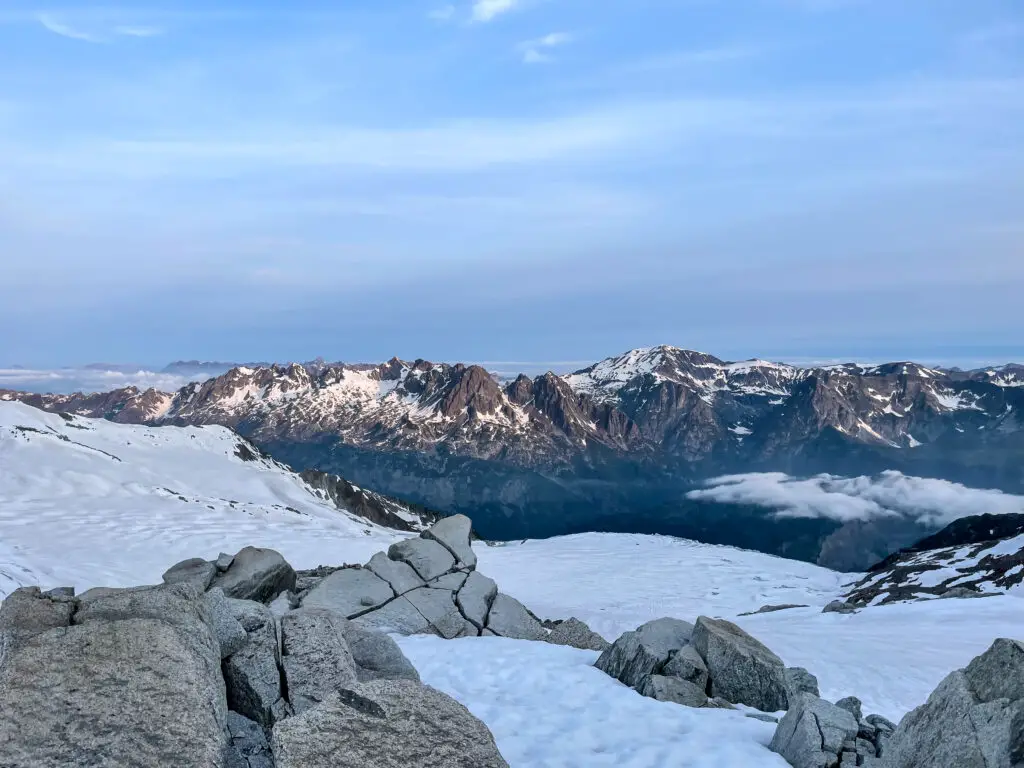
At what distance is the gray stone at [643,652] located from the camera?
18000 mm

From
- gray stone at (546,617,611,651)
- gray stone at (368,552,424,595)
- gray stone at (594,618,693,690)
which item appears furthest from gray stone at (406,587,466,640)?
gray stone at (594,618,693,690)

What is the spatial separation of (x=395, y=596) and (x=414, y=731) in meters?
22.0

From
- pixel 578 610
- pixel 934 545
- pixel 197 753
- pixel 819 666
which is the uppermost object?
pixel 197 753

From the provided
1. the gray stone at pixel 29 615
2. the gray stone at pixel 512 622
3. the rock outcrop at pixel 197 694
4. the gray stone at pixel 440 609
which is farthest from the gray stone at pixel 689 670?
the gray stone at pixel 29 615

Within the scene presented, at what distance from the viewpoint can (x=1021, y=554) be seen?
73438 mm

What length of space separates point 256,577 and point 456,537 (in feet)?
33.9

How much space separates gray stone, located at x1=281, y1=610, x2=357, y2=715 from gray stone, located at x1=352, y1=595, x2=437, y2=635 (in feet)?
46.8

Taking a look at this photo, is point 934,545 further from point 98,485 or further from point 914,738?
point 914,738

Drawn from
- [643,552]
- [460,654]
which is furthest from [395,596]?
[643,552]

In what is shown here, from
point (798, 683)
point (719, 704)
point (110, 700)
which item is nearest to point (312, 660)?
point (110, 700)

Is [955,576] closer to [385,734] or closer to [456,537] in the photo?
[456,537]

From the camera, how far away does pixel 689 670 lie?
17781 millimetres

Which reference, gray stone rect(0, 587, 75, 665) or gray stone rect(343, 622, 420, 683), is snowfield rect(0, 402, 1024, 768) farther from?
gray stone rect(0, 587, 75, 665)

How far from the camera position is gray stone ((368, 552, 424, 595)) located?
30.4 metres
